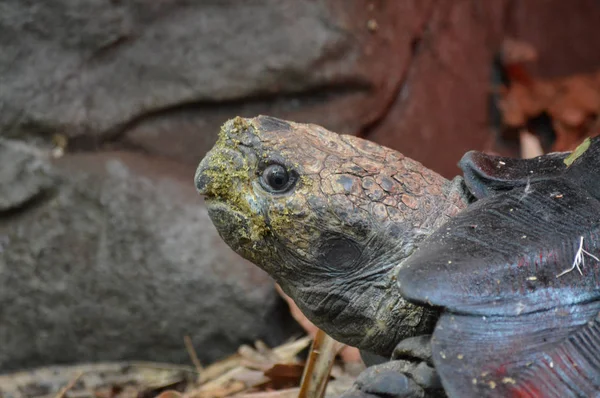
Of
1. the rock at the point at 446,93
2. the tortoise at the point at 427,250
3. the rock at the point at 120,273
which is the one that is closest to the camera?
the tortoise at the point at 427,250

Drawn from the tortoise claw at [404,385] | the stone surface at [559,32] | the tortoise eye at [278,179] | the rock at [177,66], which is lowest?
the tortoise claw at [404,385]

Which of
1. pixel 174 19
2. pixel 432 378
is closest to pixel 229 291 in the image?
pixel 174 19

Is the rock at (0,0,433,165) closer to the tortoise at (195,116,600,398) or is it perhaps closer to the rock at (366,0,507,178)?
the rock at (366,0,507,178)

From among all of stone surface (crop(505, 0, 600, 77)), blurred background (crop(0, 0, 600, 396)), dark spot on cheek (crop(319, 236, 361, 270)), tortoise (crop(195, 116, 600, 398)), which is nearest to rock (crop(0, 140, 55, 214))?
blurred background (crop(0, 0, 600, 396))

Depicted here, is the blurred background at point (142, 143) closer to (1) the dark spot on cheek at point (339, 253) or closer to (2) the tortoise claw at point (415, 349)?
(1) the dark spot on cheek at point (339, 253)

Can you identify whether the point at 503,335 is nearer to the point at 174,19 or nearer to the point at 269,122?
the point at 269,122

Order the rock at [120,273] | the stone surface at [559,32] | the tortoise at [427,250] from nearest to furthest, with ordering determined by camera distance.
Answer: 1. the tortoise at [427,250]
2. the rock at [120,273]
3. the stone surface at [559,32]

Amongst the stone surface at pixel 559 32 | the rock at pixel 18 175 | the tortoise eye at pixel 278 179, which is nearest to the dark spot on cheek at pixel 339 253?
the tortoise eye at pixel 278 179
